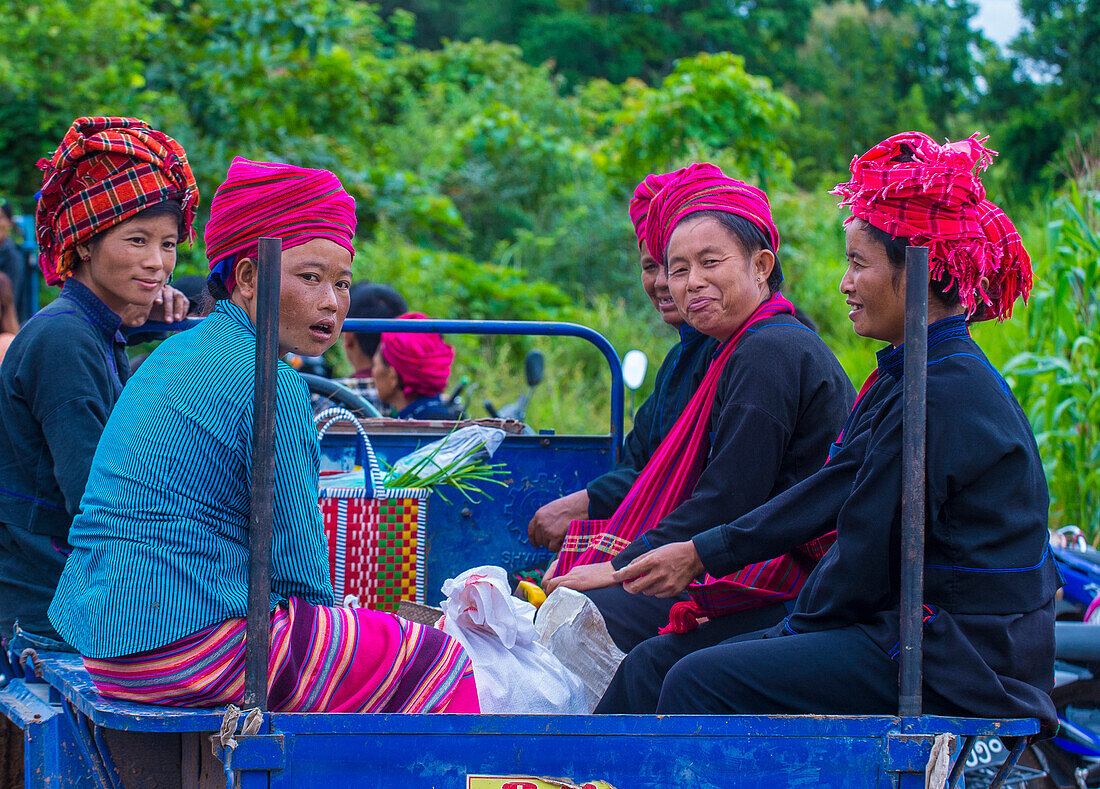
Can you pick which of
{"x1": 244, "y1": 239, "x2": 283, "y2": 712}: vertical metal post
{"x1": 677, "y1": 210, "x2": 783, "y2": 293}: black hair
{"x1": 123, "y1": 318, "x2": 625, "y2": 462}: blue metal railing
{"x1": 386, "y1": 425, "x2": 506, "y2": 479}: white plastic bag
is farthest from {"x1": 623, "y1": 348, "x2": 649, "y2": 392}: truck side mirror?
{"x1": 244, "y1": 239, "x2": 283, "y2": 712}: vertical metal post

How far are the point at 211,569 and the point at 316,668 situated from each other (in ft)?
0.92

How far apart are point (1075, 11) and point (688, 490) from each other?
52.4 feet

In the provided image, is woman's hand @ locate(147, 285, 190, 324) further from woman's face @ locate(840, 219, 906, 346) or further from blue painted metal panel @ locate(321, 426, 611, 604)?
woman's face @ locate(840, 219, 906, 346)

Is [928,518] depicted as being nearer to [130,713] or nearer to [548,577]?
[548,577]

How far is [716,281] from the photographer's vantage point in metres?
2.99

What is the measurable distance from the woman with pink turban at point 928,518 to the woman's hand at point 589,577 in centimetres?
45

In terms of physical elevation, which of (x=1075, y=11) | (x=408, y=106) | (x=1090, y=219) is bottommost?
(x=1090, y=219)

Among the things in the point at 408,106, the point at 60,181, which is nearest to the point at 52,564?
the point at 60,181

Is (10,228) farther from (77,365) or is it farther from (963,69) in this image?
(963,69)

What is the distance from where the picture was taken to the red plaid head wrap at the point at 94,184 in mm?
2895

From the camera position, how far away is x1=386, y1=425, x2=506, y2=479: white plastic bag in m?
3.77

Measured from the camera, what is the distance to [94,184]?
2.90 metres

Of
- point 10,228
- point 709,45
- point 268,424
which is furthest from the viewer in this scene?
point 709,45

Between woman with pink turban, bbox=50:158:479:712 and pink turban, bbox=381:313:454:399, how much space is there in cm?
301
